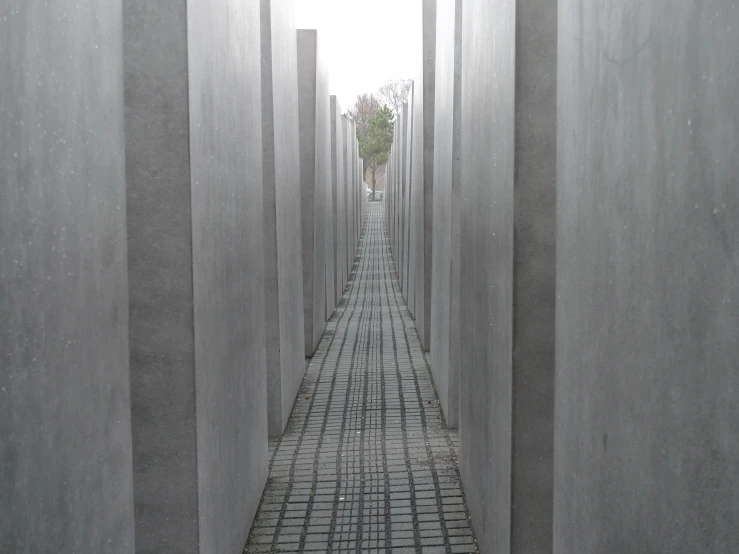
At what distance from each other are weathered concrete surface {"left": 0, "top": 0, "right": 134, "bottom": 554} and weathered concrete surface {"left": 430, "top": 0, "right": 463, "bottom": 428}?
14.2ft

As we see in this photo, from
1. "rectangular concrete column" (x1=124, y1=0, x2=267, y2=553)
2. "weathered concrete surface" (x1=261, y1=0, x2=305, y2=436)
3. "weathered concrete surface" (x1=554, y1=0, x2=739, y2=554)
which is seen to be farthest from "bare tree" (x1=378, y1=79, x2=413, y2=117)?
"weathered concrete surface" (x1=554, y1=0, x2=739, y2=554)

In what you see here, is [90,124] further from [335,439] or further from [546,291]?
[335,439]

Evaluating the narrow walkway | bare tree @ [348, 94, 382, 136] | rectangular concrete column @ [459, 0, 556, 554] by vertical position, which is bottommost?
the narrow walkway

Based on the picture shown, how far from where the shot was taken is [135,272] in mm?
3514

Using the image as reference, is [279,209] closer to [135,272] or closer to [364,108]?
[135,272]

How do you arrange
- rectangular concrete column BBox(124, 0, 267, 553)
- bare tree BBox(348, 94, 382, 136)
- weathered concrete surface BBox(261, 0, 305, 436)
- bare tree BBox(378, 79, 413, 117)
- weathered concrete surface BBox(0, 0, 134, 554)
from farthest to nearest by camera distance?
1. bare tree BBox(348, 94, 382, 136)
2. bare tree BBox(378, 79, 413, 117)
3. weathered concrete surface BBox(261, 0, 305, 436)
4. rectangular concrete column BBox(124, 0, 267, 553)
5. weathered concrete surface BBox(0, 0, 134, 554)

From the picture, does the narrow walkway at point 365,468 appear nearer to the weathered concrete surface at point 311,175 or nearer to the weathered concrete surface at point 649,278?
the weathered concrete surface at point 311,175

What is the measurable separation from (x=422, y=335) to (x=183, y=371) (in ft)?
27.2

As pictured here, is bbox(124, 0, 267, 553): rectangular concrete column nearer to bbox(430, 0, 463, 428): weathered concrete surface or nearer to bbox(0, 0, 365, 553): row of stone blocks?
bbox(0, 0, 365, 553): row of stone blocks

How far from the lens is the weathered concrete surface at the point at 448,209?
6980mm

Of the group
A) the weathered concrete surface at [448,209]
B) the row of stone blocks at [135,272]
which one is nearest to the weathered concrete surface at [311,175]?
the weathered concrete surface at [448,209]

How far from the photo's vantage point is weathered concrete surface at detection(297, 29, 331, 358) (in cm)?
1110

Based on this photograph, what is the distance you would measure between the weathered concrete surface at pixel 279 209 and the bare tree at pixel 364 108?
60.2m

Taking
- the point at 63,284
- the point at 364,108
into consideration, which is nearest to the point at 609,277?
the point at 63,284
